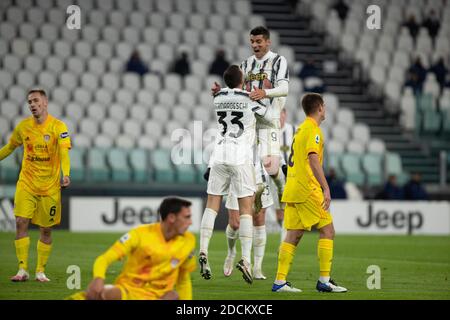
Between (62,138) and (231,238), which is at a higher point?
(62,138)

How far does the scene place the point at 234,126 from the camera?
34.7 feet

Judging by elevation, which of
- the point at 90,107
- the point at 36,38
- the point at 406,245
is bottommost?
the point at 406,245

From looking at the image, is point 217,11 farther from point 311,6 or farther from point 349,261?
point 349,261

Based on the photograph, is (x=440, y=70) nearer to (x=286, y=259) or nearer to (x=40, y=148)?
(x=40, y=148)

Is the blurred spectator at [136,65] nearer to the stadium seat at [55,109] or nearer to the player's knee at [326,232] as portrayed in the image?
the stadium seat at [55,109]

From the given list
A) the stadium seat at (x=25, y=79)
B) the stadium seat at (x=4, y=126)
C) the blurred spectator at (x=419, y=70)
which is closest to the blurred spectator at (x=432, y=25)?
the blurred spectator at (x=419, y=70)

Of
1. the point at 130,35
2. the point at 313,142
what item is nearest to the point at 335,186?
the point at 130,35

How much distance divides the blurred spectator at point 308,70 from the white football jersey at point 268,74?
45.3 ft

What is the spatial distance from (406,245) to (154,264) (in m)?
11.4

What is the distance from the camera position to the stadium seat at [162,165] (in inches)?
867

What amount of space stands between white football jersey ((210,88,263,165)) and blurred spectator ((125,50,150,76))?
43.7 ft

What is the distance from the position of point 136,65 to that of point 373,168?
6280 mm
